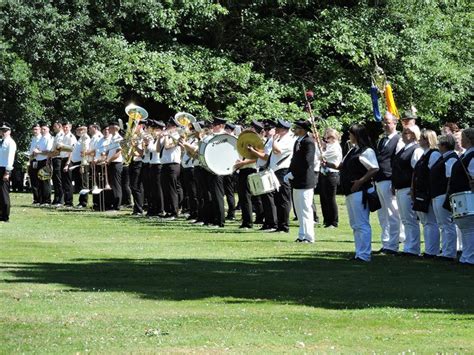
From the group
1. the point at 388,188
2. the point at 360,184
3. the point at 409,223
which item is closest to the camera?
the point at 360,184

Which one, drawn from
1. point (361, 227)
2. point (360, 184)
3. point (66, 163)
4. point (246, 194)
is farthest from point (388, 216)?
point (66, 163)

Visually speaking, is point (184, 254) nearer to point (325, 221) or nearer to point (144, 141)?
point (325, 221)

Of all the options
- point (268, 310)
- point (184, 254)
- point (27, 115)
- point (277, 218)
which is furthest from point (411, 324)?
point (27, 115)

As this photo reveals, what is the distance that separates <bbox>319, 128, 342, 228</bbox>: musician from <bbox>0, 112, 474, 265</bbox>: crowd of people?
27 millimetres

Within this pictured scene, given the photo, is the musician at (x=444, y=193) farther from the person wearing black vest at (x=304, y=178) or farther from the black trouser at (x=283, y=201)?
the black trouser at (x=283, y=201)

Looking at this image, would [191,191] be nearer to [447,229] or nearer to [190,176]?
[190,176]

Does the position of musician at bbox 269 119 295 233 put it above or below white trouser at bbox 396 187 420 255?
above

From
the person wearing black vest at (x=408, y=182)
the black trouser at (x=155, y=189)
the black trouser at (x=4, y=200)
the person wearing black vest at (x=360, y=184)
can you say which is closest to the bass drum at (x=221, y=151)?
the black trouser at (x=155, y=189)

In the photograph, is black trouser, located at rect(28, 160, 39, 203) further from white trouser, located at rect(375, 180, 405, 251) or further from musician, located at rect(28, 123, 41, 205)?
white trouser, located at rect(375, 180, 405, 251)

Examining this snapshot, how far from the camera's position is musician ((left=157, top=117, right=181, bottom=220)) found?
104 feet

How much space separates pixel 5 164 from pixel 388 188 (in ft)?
33.0

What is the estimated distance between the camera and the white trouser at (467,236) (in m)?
19.9

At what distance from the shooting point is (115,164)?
3544 cm

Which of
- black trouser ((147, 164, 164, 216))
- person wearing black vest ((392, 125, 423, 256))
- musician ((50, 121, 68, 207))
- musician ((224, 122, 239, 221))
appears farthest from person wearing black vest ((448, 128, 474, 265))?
musician ((50, 121, 68, 207))
